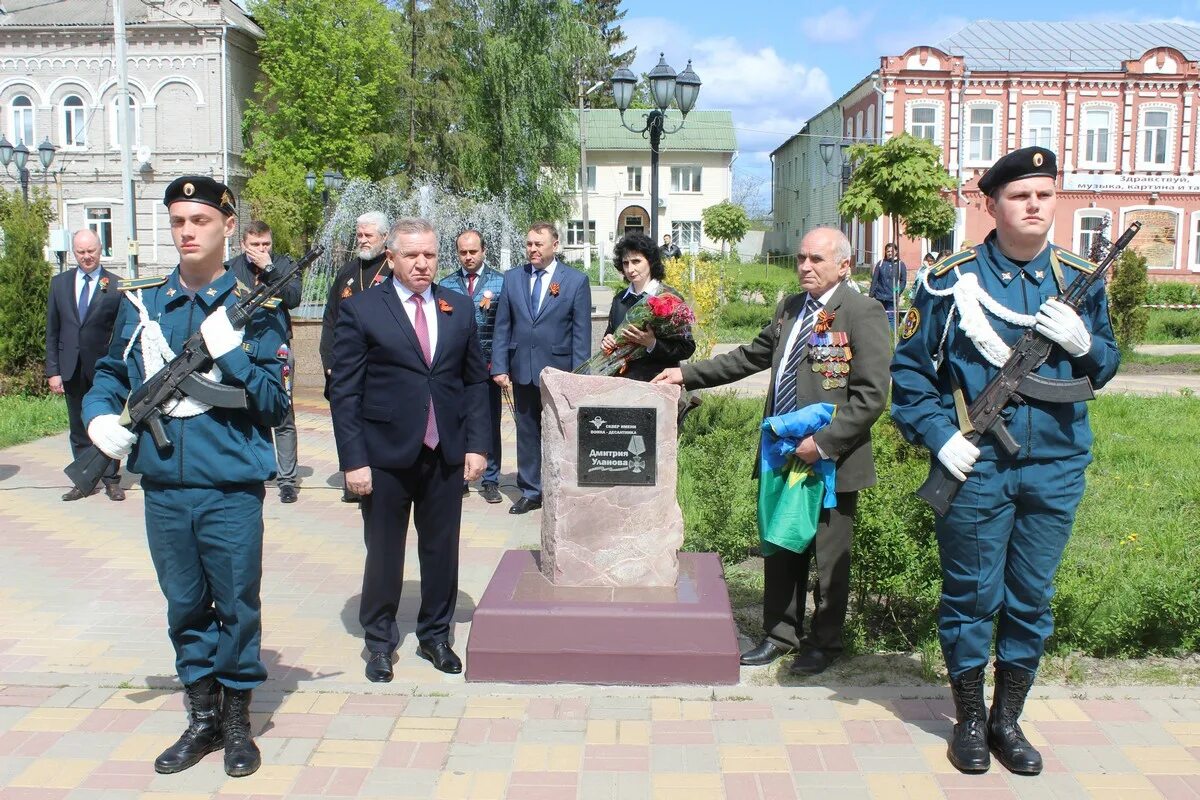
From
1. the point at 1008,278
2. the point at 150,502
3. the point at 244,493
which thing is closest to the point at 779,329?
the point at 1008,278

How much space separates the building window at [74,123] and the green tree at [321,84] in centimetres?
602

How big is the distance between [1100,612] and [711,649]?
75.1 inches

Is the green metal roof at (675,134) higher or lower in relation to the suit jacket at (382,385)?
higher

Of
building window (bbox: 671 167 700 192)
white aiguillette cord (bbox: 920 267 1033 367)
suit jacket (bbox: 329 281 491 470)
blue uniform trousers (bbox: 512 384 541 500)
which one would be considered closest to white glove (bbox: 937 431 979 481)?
white aiguillette cord (bbox: 920 267 1033 367)

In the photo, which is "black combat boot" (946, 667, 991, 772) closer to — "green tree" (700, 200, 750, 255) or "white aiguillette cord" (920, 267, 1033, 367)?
"white aiguillette cord" (920, 267, 1033, 367)

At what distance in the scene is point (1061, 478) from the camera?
3762 millimetres

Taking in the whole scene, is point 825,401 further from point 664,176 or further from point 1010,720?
point 664,176

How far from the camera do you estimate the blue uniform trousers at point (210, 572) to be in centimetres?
389

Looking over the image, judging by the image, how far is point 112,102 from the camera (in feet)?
132

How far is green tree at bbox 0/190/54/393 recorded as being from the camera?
13.0 meters

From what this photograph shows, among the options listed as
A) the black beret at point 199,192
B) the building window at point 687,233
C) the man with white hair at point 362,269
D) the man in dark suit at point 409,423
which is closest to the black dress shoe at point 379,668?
the man in dark suit at point 409,423

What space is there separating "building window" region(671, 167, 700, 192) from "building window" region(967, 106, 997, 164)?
17.7 meters

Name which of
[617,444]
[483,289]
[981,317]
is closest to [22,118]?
[483,289]

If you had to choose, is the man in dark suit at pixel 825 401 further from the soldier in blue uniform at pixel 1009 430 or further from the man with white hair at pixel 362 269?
the man with white hair at pixel 362 269
